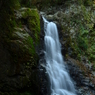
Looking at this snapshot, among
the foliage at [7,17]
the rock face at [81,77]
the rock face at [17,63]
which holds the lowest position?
the rock face at [81,77]

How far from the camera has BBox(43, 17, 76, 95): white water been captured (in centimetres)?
722

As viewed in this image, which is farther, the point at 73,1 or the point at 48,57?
the point at 73,1

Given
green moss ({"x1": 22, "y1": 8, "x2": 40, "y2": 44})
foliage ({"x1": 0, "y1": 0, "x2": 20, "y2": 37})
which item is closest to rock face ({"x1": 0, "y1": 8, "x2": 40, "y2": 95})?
foliage ({"x1": 0, "y1": 0, "x2": 20, "y2": 37})

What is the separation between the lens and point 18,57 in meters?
5.86

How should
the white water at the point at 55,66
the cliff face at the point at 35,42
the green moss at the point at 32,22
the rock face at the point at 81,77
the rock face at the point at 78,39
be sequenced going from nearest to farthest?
the cliff face at the point at 35,42, the white water at the point at 55,66, the green moss at the point at 32,22, the rock face at the point at 81,77, the rock face at the point at 78,39

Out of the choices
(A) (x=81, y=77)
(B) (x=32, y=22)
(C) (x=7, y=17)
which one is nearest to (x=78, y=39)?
(A) (x=81, y=77)

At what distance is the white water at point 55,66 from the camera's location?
7.22m

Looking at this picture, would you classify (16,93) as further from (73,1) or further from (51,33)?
(73,1)

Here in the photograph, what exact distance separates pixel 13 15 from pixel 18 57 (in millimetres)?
2077

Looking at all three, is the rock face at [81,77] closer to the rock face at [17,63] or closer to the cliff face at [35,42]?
the cliff face at [35,42]

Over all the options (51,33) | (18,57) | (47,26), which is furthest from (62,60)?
(18,57)

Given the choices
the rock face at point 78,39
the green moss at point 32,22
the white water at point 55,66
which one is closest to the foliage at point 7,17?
the green moss at point 32,22

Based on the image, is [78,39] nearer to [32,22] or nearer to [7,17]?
[32,22]

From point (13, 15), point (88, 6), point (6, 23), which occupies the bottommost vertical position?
point (6, 23)
